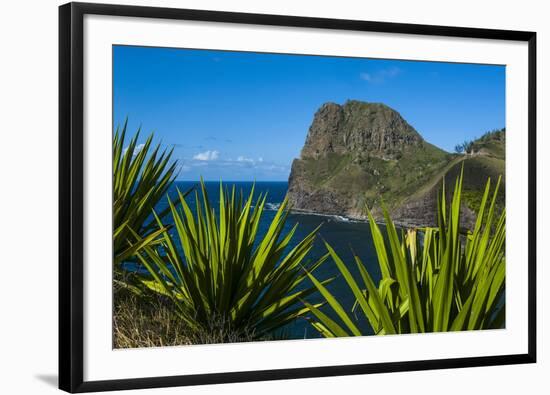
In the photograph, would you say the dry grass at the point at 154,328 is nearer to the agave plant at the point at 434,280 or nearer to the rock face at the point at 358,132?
the agave plant at the point at 434,280

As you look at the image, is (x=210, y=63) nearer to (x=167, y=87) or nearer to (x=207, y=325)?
(x=167, y=87)

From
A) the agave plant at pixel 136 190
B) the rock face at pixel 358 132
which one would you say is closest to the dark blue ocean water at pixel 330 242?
the rock face at pixel 358 132

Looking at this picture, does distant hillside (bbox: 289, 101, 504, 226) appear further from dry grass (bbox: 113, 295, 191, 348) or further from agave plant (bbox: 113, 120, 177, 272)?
dry grass (bbox: 113, 295, 191, 348)

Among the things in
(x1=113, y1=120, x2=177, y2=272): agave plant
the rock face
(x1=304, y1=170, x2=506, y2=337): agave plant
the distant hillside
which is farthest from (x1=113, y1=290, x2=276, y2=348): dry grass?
the rock face

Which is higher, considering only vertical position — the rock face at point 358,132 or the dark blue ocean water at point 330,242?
the rock face at point 358,132

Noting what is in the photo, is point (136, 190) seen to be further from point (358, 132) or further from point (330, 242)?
point (358, 132)

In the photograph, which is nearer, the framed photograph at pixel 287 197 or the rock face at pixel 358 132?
the framed photograph at pixel 287 197
